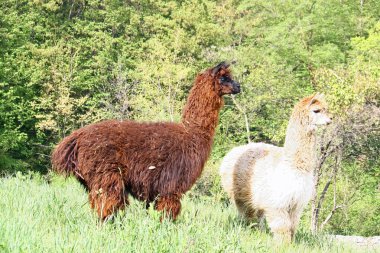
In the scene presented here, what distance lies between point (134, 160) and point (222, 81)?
4.88ft

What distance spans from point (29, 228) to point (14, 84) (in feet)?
96.5

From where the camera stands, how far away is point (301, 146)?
6.61m

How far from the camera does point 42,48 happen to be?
33469mm

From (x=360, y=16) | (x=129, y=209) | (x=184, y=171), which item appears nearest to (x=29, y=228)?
(x=129, y=209)

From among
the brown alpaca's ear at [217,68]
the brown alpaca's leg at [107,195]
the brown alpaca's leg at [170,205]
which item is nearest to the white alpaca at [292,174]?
the brown alpaca's ear at [217,68]

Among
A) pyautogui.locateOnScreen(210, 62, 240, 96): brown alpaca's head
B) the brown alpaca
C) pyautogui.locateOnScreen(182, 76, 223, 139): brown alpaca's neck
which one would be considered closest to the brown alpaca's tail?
the brown alpaca

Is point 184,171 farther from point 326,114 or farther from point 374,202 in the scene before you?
point 374,202

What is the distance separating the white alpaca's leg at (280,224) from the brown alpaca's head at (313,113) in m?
1.09

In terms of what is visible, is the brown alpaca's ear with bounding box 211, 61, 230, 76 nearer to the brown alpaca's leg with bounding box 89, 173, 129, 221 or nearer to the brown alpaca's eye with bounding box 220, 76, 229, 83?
the brown alpaca's eye with bounding box 220, 76, 229, 83

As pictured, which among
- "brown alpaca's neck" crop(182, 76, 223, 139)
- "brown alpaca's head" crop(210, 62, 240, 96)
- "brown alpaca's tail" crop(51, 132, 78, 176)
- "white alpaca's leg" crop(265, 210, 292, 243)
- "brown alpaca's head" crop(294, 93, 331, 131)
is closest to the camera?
"brown alpaca's tail" crop(51, 132, 78, 176)

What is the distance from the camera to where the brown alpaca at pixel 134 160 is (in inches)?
209

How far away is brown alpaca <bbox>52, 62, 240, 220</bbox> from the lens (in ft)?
17.4

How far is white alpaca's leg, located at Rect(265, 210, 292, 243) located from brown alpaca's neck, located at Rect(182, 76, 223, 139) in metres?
1.34

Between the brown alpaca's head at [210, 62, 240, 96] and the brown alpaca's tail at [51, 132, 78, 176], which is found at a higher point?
the brown alpaca's head at [210, 62, 240, 96]
